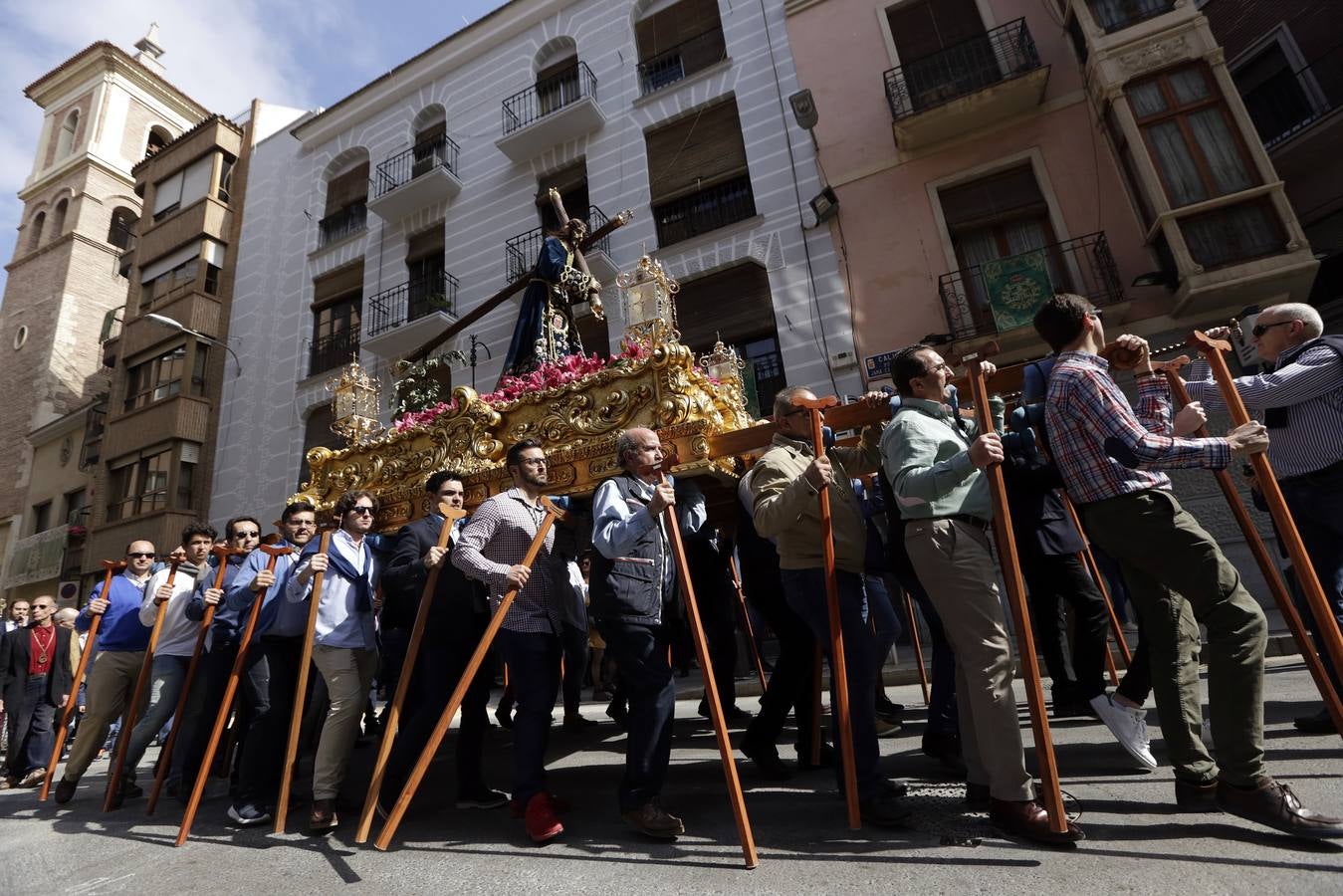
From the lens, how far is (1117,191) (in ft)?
33.9

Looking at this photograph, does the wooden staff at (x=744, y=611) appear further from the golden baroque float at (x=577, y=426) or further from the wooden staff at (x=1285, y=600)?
the wooden staff at (x=1285, y=600)

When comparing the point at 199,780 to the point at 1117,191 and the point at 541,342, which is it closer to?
the point at 541,342

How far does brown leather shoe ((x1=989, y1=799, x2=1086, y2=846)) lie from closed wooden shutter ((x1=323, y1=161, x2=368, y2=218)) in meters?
18.7

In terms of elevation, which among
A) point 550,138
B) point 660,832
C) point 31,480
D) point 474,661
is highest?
point 550,138

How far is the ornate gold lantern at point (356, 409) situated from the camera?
802 centimetres

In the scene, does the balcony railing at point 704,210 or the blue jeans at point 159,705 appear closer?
the blue jeans at point 159,705

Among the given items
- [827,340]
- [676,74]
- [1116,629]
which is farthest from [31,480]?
[1116,629]

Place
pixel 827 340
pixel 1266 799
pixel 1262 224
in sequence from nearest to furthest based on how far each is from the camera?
pixel 1266 799 → pixel 1262 224 → pixel 827 340

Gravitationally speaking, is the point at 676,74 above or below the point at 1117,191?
above

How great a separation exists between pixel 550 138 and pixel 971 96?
823 cm

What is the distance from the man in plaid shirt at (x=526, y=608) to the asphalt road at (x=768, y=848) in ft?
0.76

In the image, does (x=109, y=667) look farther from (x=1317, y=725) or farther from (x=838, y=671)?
(x=1317, y=725)

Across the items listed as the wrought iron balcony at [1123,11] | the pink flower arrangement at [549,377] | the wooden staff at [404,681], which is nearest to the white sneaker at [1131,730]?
the wooden staff at [404,681]

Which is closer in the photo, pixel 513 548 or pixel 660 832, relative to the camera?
pixel 660 832
